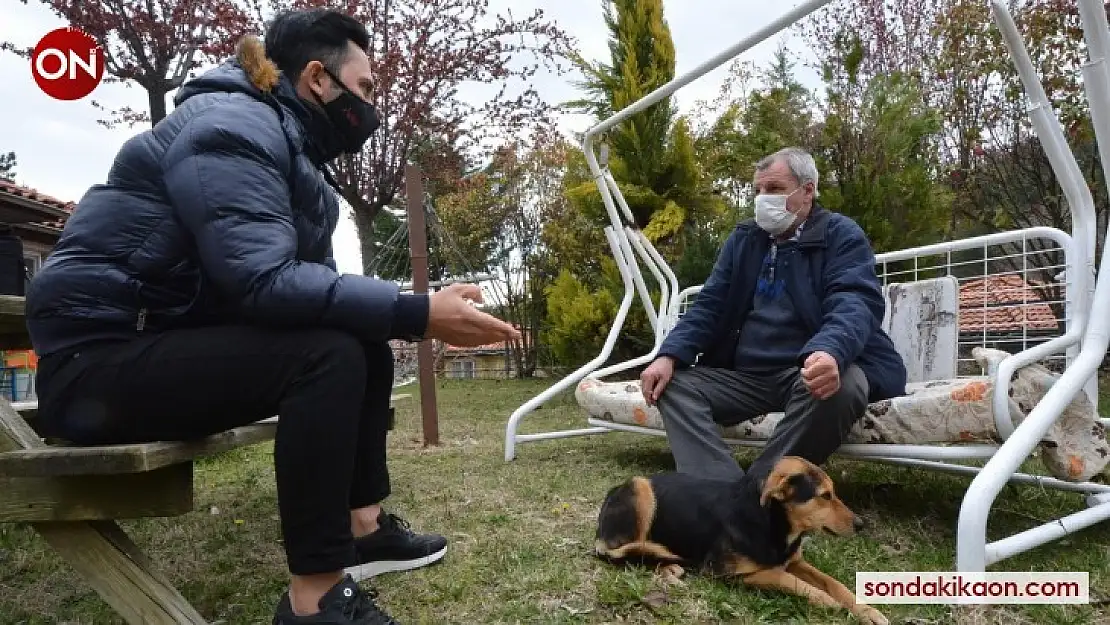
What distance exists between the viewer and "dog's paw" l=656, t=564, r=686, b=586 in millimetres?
1697

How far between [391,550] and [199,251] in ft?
3.14

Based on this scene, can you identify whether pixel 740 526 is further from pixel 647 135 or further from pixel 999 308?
pixel 647 135

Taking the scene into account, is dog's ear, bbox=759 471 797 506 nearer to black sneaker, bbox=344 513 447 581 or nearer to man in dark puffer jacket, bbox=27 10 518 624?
man in dark puffer jacket, bbox=27 10 518 624

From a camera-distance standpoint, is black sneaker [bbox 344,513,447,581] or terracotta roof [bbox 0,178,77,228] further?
terracotta roof [bbox 0,178,77,228]

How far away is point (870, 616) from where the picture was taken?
1491 millimetres

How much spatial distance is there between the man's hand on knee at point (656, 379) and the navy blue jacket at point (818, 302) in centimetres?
6

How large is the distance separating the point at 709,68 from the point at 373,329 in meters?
1.94

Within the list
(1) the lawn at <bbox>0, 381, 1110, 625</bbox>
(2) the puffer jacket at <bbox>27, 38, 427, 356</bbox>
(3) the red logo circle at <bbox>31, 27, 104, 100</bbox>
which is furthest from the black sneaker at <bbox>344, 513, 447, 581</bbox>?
(3) the red logo circle at <bbox>31, 27, 104, 100</bbox>

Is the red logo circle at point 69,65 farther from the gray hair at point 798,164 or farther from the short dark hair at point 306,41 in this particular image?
the gray hair at point 798,164

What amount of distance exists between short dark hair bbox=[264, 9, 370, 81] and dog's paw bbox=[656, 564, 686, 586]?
1352 millimetres

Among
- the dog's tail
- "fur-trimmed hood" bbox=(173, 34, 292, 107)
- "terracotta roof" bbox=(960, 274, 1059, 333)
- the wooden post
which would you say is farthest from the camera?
the wooden post

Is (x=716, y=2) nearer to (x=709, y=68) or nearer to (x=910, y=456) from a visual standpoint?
(x=709, y=68)

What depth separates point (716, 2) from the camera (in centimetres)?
665

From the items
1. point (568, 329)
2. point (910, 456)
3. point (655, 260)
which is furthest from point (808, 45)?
point (910, 456)
